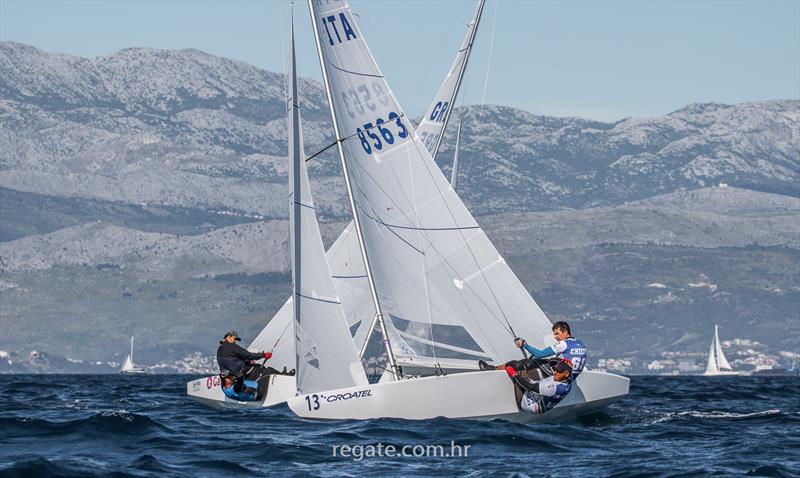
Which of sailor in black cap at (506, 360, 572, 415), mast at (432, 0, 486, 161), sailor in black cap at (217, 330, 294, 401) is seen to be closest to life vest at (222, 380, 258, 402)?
sailor in black cap at (217, 330, 294, 401)

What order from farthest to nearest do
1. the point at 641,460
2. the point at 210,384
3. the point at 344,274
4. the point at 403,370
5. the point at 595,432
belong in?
1. the point at 344,274
2. the point at 210,384
3. the point at 403,370
4. the point at 595,432
5. the point at 641,460

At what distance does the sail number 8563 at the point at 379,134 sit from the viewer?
34844 mm

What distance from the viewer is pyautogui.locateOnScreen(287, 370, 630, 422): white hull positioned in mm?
30844

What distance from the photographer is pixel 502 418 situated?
3131 centimetres

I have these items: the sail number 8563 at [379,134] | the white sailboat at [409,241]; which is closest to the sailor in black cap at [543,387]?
the white sailboat at [409,241]

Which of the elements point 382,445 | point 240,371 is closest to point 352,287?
point 240,371

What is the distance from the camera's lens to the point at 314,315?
33.2 metres

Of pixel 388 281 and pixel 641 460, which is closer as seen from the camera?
pixel 641 460

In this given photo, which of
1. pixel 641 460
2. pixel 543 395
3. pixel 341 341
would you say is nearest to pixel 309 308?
pixel 341 341

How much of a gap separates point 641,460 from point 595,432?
474 centimetres

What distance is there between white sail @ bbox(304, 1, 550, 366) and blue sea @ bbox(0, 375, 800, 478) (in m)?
3.46

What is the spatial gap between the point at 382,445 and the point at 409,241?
819 cm

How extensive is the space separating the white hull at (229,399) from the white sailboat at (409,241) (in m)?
3.37

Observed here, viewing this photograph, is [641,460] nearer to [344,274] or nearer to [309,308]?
[309,308]
